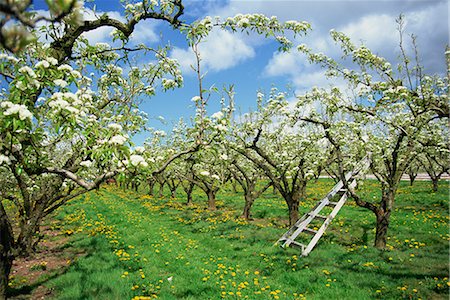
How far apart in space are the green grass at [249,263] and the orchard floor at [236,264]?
32 millimetres

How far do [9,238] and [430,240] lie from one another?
15.7 metres

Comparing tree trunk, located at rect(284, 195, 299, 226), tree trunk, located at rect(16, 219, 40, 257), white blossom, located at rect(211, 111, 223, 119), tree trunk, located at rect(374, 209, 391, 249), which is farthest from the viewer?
tree trunk, located at rect(284, 195, 299, 226)

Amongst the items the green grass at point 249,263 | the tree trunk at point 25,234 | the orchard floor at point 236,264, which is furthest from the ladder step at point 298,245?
the tree trunk at point 25,234

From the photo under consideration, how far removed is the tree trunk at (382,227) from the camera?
39.0 feet

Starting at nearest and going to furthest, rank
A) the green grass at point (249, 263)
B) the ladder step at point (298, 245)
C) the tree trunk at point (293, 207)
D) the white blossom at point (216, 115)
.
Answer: the white blossom at point (216, 115) → the green grass at point (249, 263) → the ladder step at point (298, 245) → the tree trunk at point (293, 207)

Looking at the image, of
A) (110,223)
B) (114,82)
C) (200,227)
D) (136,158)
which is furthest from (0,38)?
(110,223)

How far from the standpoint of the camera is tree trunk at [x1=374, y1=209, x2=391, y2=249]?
11.9 m

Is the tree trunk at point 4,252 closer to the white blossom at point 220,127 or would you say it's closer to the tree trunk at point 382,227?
the white blossom at point 220,127

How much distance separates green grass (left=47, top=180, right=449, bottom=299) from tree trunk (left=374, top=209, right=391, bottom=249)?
0.43 meters

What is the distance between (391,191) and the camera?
38.3 feet

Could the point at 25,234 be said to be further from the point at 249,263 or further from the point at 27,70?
the point at 249,263

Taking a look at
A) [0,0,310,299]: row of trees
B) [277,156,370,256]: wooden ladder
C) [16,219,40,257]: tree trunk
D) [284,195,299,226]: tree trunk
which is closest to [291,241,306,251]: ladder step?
[277,156,370,256]: wooden ladder

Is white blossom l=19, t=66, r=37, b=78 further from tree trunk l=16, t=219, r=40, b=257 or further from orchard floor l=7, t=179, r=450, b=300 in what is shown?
tree trunk l=16, t=219, r=40, b=257

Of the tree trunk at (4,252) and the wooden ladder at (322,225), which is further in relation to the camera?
the wooden ladder at (322,225)
